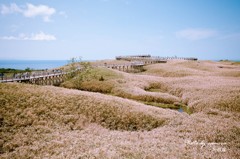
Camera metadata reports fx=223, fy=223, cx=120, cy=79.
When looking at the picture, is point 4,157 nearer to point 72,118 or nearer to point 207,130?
point 72,118

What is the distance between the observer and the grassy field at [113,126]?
15633 mm

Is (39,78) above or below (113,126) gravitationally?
above

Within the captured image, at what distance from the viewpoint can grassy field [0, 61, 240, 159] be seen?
15633mm

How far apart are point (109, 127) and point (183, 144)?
8546mm

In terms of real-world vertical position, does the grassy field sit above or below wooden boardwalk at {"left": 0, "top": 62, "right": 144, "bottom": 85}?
below

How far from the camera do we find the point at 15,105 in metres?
24.8

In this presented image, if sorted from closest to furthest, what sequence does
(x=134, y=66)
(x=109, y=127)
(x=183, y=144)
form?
1. (x=183, y=144)
2. (x=109, y=127)
3. (x=134, y=66)

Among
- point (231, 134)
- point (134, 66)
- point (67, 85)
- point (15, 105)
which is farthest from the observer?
point (134, 66)

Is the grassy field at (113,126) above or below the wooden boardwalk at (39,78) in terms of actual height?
below

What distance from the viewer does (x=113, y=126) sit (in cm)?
2333

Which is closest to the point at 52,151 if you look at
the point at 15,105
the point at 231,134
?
the point at 15,105

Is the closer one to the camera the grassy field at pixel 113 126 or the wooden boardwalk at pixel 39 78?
the grassy field at pixel 113 126

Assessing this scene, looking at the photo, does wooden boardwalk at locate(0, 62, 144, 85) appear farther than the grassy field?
Yes

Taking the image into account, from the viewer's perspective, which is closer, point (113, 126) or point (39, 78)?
point (113, 126)
